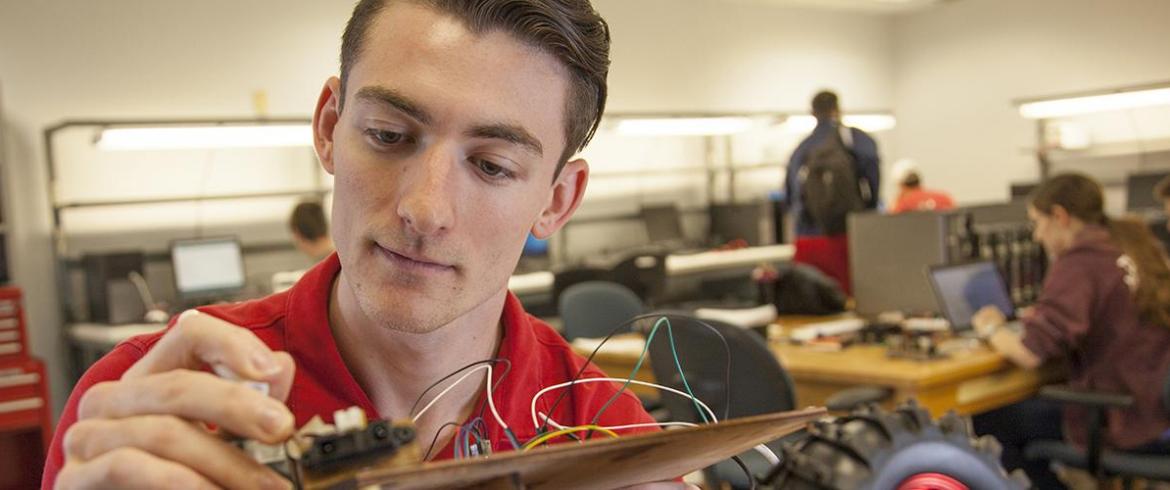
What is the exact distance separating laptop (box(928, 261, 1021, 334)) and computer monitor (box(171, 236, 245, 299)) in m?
3.61

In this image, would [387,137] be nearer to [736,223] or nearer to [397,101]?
[397,101]

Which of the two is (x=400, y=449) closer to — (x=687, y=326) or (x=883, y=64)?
(x=687, y=326)

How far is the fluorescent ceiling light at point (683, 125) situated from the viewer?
6.61m

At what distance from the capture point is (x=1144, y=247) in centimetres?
314

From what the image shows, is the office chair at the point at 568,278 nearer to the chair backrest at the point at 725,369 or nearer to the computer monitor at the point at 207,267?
the computer monitor at the point at 207,267

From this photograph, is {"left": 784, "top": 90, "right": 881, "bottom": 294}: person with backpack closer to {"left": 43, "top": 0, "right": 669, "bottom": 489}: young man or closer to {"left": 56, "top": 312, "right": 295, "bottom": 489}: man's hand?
{"left": 43, "top": 0, "right": 669, "bottom": 489}: young man

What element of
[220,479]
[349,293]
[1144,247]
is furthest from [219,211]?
[220,479]

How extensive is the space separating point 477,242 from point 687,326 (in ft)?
5.90

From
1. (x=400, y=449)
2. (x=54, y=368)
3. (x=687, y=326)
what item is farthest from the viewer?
(x=54, y=368)

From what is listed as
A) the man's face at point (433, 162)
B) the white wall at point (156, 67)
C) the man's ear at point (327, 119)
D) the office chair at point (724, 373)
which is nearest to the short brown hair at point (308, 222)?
the white wall at point (156, 67)

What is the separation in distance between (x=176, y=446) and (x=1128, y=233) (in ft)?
10.7

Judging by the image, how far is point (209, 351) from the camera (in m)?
0.59

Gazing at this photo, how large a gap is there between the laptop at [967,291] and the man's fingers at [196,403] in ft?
10.0

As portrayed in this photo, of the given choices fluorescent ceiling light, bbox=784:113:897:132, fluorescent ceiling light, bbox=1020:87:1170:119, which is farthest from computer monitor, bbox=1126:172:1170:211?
fluorescent ceiling light, bbox=784:113:897:132
